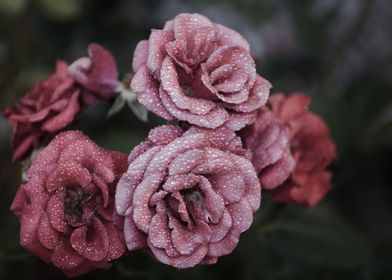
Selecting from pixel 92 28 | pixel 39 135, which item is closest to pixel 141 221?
pixel 39 135

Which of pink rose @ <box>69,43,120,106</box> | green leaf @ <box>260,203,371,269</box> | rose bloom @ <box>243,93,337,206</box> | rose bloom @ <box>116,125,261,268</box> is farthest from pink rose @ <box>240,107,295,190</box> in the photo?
green leaf @ <box>260,203,371,269</box>

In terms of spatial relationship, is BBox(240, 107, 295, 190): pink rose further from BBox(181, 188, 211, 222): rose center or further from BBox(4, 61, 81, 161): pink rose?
BBox(4, 61, 81, 161): pink rose

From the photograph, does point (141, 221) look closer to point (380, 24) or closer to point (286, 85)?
point (286, 85)

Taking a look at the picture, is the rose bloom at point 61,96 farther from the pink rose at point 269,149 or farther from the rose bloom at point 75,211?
the pink rose at point 269,149

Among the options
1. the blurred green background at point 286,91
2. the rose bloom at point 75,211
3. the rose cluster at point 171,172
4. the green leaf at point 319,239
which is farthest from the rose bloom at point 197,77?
the green leaf at point 319,239

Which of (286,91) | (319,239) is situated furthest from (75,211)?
(286,91)
